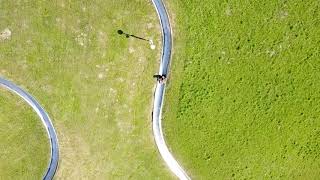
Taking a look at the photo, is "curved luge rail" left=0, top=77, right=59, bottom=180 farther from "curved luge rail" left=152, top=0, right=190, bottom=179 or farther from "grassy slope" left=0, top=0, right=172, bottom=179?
"curved luge rail" left=152, top=0, right=190, bottom=179

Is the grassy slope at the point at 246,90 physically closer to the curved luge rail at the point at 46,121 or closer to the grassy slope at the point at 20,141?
the curved luge rail at the point at 46,121

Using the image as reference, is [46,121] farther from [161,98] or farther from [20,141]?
[161,98]

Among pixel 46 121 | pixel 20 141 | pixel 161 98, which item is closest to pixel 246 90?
pixel 161 98

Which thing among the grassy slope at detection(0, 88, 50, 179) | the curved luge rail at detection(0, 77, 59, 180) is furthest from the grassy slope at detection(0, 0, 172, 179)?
the grassy slope at detection(0, 88, 50, 179)

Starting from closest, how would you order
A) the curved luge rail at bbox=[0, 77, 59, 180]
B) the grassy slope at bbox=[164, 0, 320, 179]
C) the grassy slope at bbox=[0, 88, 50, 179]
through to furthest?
the grassy slope at bbox=[164, 0, 320, 179], the curved luge rail at bbox=[0, 77, 59, 180], the grassy slope at bbox=[0, 88, 50, 179]

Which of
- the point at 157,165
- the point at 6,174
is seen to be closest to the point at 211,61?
the point at 157,165

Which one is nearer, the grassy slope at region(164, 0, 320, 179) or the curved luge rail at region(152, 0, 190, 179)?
the grassy slope at region(164, 0, 320, 179)

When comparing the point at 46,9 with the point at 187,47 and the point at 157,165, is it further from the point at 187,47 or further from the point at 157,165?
the point at 157,165
